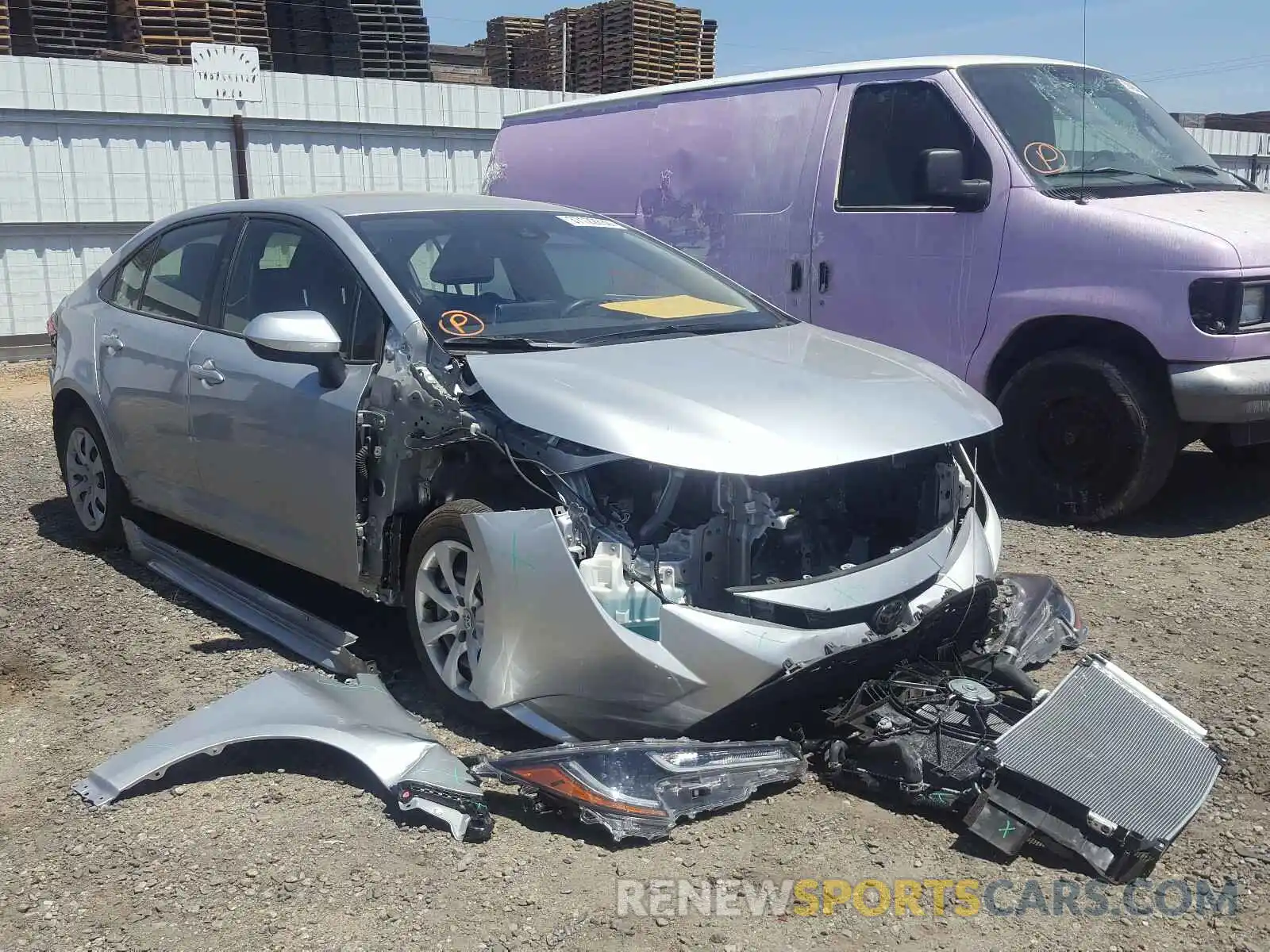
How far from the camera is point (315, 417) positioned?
4.17 meters

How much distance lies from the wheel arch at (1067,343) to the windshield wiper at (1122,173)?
760 millimetres

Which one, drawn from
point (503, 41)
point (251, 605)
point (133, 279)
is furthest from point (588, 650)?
point (503, 41)

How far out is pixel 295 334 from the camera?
4016mm

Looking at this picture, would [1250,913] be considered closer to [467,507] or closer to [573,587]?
[573,587]

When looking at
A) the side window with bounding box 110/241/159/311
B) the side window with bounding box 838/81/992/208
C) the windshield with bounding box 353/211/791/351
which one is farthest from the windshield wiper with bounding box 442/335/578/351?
the side window with bounding box 838/81/992/208

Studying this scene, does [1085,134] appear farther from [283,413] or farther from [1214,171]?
[283,413]

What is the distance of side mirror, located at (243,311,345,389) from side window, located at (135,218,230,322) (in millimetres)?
1057

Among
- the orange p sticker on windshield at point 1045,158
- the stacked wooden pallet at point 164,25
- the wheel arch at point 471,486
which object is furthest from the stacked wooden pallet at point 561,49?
the wheel arch at point 471,486

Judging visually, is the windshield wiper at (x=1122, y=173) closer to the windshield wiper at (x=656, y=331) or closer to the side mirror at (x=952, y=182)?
the side mirror at (x=952, y=182)

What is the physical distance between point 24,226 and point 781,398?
1118 cm

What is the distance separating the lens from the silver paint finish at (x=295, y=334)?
4012mm

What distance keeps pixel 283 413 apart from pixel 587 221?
1548mm

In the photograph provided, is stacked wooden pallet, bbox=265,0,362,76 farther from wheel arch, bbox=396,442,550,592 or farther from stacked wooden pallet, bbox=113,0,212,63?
wheel arch, bbox=396,442,550,592

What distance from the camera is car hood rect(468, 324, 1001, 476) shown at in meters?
3.33
